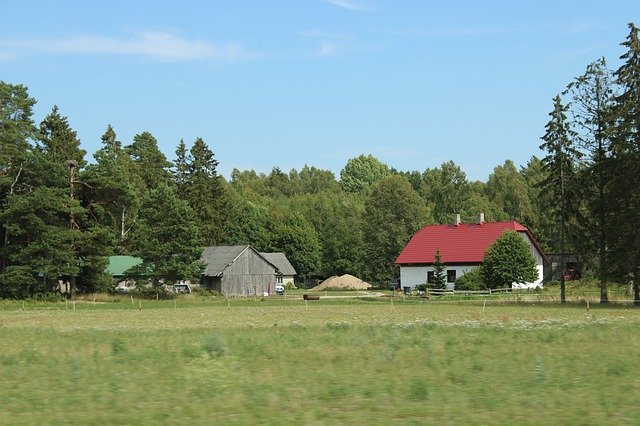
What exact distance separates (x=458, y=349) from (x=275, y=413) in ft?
29.0

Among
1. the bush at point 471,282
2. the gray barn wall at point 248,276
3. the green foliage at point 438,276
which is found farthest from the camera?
the gray barn wall at point 248,276

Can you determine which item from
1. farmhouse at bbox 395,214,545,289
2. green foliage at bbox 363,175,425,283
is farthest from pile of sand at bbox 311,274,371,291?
farmhouse at bbox 395,214,545,289

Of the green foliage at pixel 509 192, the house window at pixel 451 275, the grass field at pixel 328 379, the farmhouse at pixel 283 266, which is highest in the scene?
the green foliage at pixel 509 192

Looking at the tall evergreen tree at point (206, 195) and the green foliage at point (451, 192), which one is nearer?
the tall evergreen tree at point (206, 195)

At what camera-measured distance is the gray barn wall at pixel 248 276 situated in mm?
93562

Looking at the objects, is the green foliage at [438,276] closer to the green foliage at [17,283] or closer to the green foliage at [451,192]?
the green foliage at [17,283]

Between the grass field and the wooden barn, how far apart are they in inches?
2648

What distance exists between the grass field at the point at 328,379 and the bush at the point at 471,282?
54.5 m

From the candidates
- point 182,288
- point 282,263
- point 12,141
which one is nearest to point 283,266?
point 282,263

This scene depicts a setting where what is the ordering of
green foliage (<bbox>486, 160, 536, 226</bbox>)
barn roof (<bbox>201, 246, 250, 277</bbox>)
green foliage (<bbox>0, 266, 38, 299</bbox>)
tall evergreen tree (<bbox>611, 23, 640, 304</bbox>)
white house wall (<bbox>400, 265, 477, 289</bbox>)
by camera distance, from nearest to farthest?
tall evergreen tree (<bbox>611, 23, 640, 304</bbox>) < green foliage (<bbox>0, 266, 38, 299</bbox>) < white house wall (<bbox>400, 265, 477, 289</bbox>) < barn roof (<bbox>201, 246, 250, 277</bbox>) < green foliage (<bbox>486, 160, 536, 226</bbox>)

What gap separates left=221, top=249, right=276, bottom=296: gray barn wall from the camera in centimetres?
9356

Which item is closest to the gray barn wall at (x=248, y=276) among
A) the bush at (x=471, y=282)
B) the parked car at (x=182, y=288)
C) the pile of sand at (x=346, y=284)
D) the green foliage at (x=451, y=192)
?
the parked car at (x=182, y=288)

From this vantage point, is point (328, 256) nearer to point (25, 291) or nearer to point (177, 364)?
point (25, 291)

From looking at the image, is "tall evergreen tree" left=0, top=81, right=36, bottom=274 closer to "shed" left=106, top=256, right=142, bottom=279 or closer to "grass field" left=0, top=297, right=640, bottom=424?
"shed" left=106, top=256, right=142, bottom=279
